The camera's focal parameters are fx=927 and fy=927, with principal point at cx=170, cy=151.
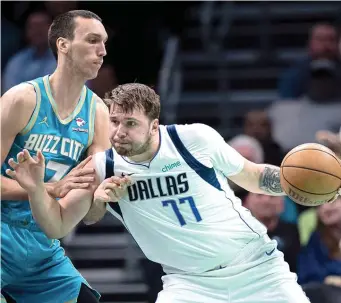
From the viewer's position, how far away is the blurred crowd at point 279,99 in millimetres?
8211

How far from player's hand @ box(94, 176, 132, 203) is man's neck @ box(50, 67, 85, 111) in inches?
28.6

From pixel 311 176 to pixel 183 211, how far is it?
31.0 inches

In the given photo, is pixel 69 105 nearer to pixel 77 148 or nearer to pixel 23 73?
pixel 77 148

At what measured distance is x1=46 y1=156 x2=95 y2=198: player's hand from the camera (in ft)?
17.1

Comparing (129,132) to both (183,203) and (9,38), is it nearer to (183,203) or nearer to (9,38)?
(183,203)

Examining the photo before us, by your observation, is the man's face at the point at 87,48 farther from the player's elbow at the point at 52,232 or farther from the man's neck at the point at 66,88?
the player's elbow at the point at 52,232

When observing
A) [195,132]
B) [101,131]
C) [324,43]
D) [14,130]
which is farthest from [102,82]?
[195,132]

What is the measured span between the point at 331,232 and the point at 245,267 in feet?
10.6

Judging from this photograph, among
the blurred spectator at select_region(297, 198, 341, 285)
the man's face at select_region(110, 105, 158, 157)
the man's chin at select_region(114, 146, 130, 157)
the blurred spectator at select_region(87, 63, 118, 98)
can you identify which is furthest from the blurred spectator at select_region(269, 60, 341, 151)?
the man's chin at select_region(114, 146, 130, 157)

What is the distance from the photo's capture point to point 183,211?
526cm

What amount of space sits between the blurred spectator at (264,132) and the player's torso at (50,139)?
4.45 m

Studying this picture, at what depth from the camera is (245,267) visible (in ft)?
17.4

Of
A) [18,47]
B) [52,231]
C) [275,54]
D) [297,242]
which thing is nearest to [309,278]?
[297,242]

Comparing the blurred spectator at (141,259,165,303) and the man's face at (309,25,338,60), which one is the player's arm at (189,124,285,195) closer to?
the blurred spectator at (141,259,165,303)
